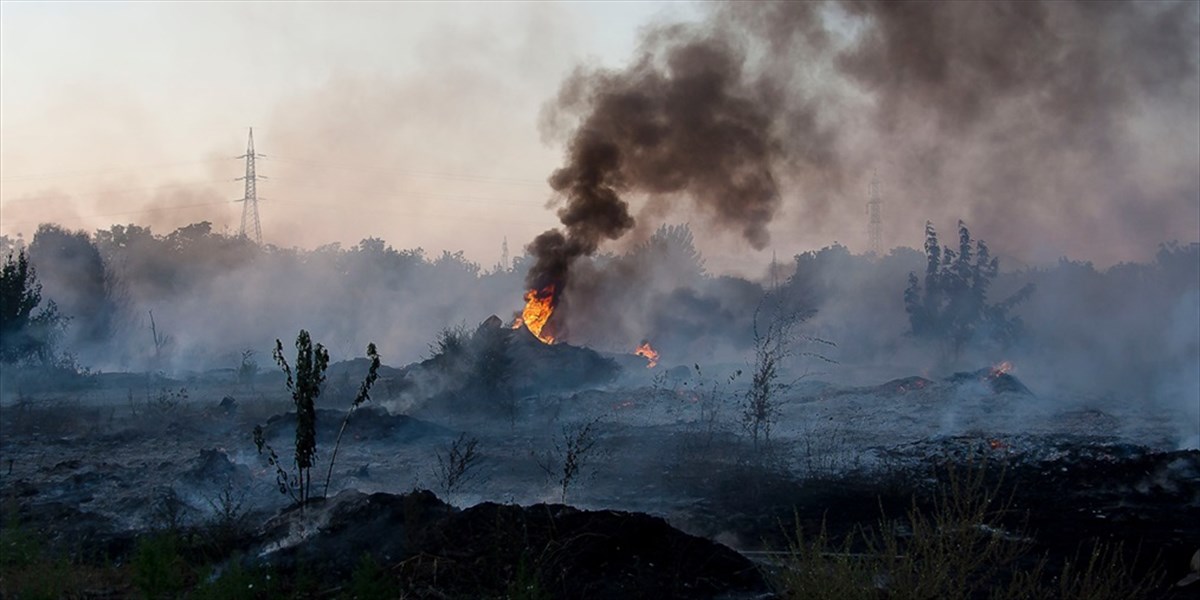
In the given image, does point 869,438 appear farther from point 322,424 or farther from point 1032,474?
point 322,424

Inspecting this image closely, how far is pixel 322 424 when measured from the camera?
1758cm

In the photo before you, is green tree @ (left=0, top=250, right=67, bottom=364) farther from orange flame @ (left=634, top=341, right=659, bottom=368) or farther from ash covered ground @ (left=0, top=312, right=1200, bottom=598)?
orange flame @ (left=634, top=341, right=659, bottom=368)

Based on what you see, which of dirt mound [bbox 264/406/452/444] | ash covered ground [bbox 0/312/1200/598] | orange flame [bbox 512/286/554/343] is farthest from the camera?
orange flame [bbox 512/286/554/343]

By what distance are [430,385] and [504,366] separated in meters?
2.13

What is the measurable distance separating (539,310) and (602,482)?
652 inches

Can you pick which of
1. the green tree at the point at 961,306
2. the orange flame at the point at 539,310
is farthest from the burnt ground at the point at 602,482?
the green tree at the point at 961,306

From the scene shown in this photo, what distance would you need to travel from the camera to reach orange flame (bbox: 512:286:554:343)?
2952 cm

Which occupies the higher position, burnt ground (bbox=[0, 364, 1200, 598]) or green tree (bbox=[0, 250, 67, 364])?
green tree (bbox=[0, 250, 67, 364])

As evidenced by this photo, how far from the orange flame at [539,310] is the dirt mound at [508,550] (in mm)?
20673

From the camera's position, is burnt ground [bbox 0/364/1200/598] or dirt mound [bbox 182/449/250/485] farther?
dirt mound [bbox 182/449/250/485]

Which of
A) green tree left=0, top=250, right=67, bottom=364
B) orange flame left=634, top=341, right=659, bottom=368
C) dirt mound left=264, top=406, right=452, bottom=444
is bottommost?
dirt mound left=264, top=406, right=452, bottom=444

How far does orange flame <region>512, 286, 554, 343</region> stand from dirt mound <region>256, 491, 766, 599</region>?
2067 cm

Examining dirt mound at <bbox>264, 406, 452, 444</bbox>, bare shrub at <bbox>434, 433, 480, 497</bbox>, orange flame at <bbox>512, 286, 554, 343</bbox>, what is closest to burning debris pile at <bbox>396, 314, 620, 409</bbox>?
orange flame at <bbox>512, 286, 554, 343</bbox>

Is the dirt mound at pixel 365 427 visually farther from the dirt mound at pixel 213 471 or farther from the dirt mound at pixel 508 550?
the dirt mound at pixel 508 550
